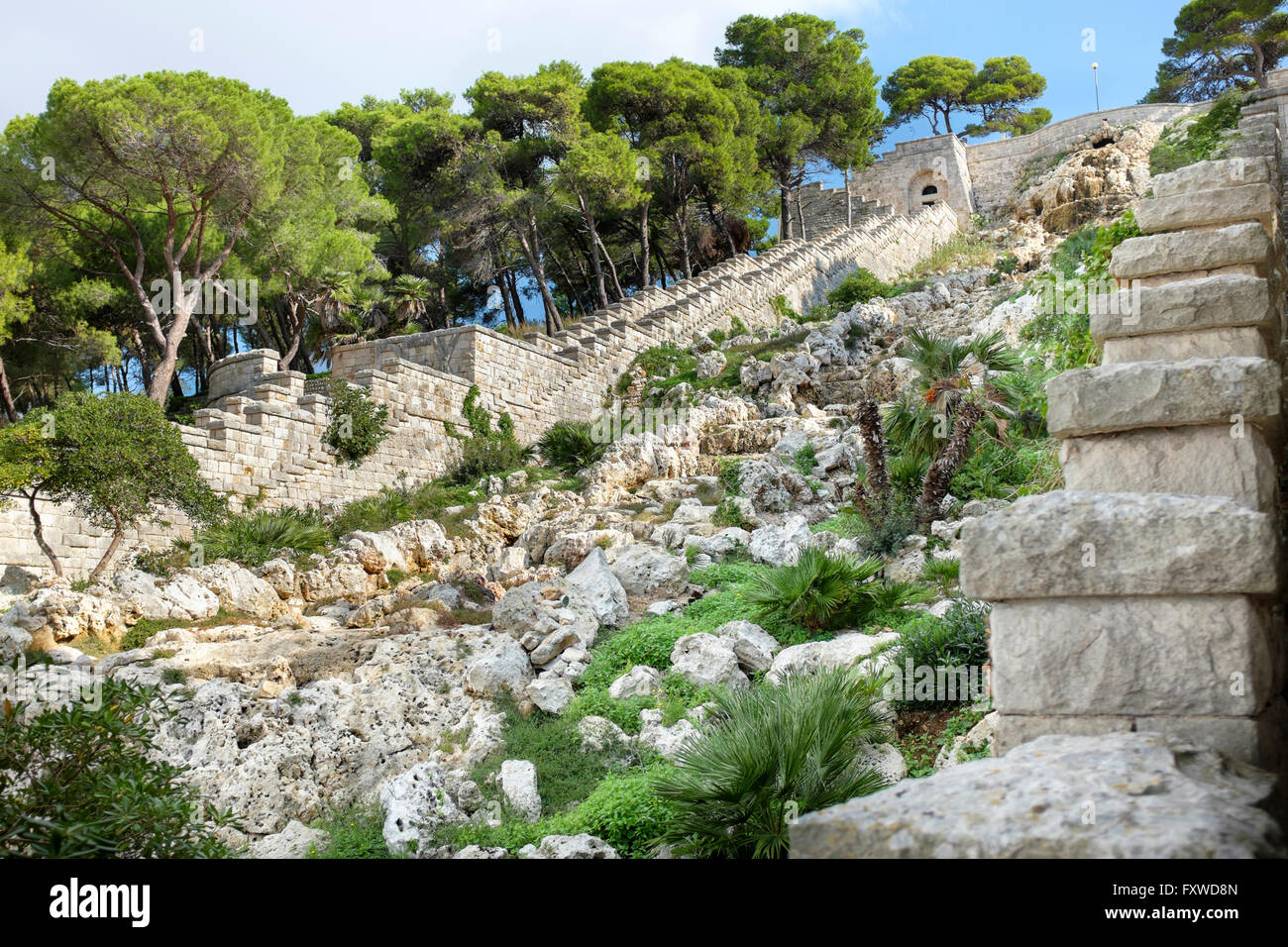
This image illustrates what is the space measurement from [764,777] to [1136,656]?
226 cm

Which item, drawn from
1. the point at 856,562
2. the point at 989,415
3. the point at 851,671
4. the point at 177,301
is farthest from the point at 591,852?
the point at 177,301

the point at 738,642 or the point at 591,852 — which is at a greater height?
the point at 738,642

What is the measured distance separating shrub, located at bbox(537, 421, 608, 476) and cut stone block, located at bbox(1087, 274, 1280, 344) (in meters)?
12.4

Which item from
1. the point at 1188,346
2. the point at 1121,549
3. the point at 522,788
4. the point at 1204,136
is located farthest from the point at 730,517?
the point at 1121,549

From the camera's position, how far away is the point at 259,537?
11.9 m

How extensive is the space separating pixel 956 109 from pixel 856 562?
45.8 meters

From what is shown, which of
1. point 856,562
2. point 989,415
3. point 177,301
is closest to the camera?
point 856,562

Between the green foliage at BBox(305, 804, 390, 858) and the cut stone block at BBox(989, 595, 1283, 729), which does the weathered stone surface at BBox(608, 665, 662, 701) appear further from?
the cut stone block at BBox(989, 595, 1283, 729)

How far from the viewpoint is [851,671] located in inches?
230

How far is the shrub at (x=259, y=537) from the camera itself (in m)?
11.5

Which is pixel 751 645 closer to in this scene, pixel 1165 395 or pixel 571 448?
pixel 1165 395

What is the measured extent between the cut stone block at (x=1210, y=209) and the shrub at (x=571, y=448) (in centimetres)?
1211

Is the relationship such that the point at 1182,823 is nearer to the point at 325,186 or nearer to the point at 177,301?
the point at 177,301

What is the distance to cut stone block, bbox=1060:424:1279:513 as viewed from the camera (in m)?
3.10
